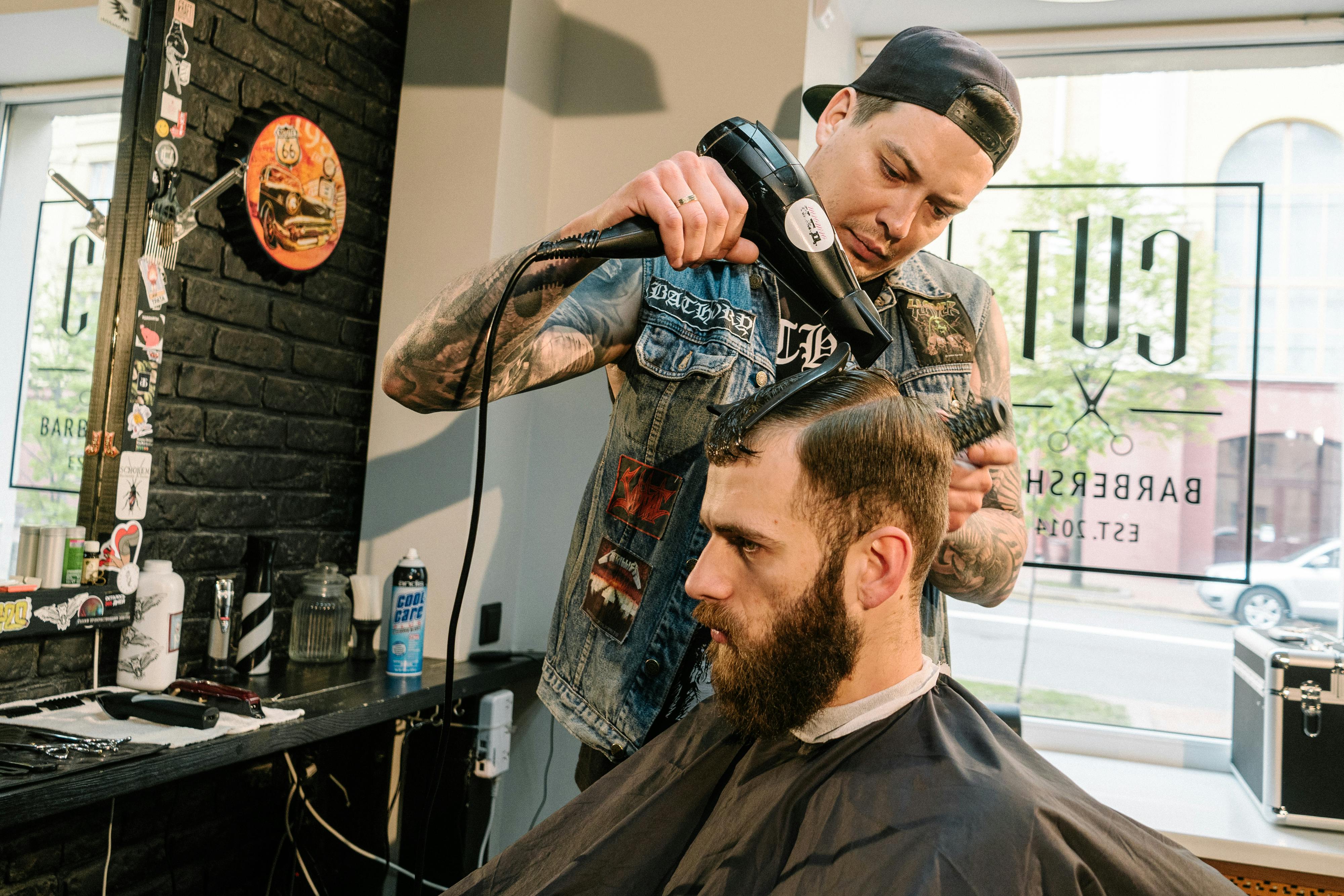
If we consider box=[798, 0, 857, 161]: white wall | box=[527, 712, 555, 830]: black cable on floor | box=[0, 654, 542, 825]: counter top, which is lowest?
box=[527, 712, 555, 830]: black cable on floor

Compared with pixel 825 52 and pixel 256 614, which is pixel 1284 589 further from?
pixel 256 614

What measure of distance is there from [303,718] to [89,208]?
3.76 feet

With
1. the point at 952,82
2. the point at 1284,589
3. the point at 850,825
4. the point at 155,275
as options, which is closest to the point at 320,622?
the point at 155,275

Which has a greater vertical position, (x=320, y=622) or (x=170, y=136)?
(x=170, y=136)

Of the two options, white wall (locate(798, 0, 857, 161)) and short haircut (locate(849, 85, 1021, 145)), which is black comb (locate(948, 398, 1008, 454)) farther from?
white wall (locate(798, 0, 857, 161))

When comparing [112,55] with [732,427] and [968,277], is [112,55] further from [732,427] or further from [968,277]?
[968,277]

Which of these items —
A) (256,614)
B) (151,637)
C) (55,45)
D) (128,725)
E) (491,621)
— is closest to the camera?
(128,725)

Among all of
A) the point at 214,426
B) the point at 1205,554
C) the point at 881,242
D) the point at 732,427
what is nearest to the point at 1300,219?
the point at 1205,554

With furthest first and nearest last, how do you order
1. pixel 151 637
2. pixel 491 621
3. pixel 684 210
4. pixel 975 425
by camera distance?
1. pixel 491 621
2. pixel 151 637
3. pixel 975 425
4. pixel 684 210

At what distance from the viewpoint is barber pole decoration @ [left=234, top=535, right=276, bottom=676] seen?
224 centimetres

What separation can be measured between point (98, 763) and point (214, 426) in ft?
3.17

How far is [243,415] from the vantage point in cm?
235

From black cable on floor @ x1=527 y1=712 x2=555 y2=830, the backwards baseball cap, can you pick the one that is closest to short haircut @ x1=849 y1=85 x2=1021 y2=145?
the backwards baseball cap

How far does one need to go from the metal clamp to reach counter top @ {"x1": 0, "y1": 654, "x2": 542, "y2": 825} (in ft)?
6.55
